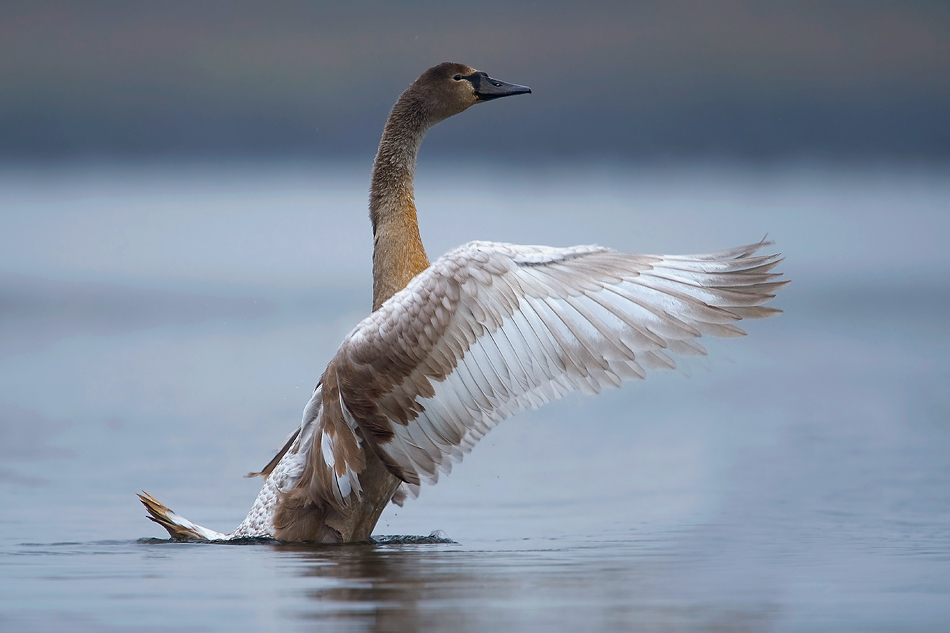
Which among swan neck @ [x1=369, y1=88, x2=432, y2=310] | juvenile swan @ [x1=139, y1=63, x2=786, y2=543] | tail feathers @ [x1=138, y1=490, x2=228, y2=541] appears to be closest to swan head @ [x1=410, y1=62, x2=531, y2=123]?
swan neck @ [x1=369, y1=88, x2=432, y2=310]

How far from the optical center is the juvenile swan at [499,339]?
7406mm

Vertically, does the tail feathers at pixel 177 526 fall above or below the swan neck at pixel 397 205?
below

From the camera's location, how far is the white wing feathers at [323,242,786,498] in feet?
24.3

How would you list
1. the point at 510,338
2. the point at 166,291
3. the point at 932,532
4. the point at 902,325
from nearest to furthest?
the point at 510,338, the point at 932,532, the point at 902,325, the point at 166,291

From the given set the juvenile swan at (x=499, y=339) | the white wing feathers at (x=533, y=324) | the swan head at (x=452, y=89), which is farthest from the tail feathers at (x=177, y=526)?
the swan head at (x=452, y=89)

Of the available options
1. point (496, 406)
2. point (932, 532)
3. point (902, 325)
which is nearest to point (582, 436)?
point (932, 532)

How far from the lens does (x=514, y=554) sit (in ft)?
26.5

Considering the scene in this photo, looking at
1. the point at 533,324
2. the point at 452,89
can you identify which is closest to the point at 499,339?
the point at 533,324

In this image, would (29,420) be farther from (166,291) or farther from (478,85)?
(166,291)

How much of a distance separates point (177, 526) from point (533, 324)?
283 cm

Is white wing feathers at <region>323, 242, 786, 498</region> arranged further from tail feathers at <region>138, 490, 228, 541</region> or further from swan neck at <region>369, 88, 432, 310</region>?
tail feathers at <region>138, 490, 228, 541</region>

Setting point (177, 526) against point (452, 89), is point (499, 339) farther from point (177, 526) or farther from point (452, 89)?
point (452, 89)

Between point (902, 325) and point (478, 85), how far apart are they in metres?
22.4

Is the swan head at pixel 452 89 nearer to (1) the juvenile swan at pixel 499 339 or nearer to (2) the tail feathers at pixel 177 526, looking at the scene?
(1) the juvenile swan at pixel 499 339
